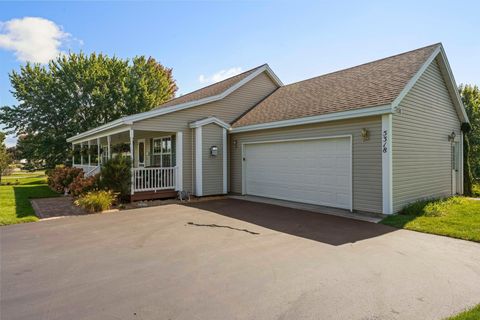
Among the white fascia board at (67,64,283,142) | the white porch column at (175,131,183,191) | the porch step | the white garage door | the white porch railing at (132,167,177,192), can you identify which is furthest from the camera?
the white porch column at (175,131,183,191)

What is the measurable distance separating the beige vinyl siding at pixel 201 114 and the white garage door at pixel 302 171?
7.28ft

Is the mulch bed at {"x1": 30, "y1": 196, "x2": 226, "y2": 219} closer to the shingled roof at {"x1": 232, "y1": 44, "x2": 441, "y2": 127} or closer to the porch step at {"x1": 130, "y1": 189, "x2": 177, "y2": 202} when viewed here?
the porch step at {"x1": 130, "y1": 189, "x2": 177, "y2": 202}

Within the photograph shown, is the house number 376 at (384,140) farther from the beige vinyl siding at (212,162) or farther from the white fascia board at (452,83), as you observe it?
the beige vinyl siding at (212,162)

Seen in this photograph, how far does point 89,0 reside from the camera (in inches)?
391

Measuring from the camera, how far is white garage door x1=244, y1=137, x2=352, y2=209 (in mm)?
8945

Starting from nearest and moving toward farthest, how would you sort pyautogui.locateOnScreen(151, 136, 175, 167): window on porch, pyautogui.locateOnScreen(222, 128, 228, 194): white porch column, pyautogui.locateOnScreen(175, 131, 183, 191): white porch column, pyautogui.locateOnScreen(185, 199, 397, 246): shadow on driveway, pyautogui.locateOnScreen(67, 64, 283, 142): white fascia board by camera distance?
pyautogui.locateOnScreen(185, 199, 397, 246): shadow on driveway < pyautogui.locateOnScreen(67, 64, 283, 142): white fascia board < pyautogui.locateOnScreen(175, 131, 183, 191): white porch column < pyautogui.locateOnScreen(222, 128, 228, 194): white porch column < pyautogui.locateOnScreen(151, 136, 175, 167): window on porch

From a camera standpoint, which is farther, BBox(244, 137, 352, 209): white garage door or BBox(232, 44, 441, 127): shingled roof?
BBox(244, 137, 352, 209): white garage door

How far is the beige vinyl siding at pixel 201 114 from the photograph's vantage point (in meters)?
11.5

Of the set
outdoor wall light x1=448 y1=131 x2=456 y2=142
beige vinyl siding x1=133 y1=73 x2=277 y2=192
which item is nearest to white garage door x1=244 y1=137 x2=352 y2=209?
beige vinyl siding x1=133 y1=73 x2=277 y2=192

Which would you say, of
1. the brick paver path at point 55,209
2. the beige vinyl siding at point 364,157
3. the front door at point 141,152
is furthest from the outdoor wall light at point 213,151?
the front door at point 141,152

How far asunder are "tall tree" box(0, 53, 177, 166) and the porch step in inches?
590

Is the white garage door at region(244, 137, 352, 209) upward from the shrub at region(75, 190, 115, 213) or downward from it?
upward

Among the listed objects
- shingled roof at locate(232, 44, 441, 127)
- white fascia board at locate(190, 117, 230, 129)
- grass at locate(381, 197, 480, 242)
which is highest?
shingled roof at locate(232, 44, 441, 127)

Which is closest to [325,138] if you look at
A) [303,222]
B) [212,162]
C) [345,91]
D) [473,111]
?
[345,91]
